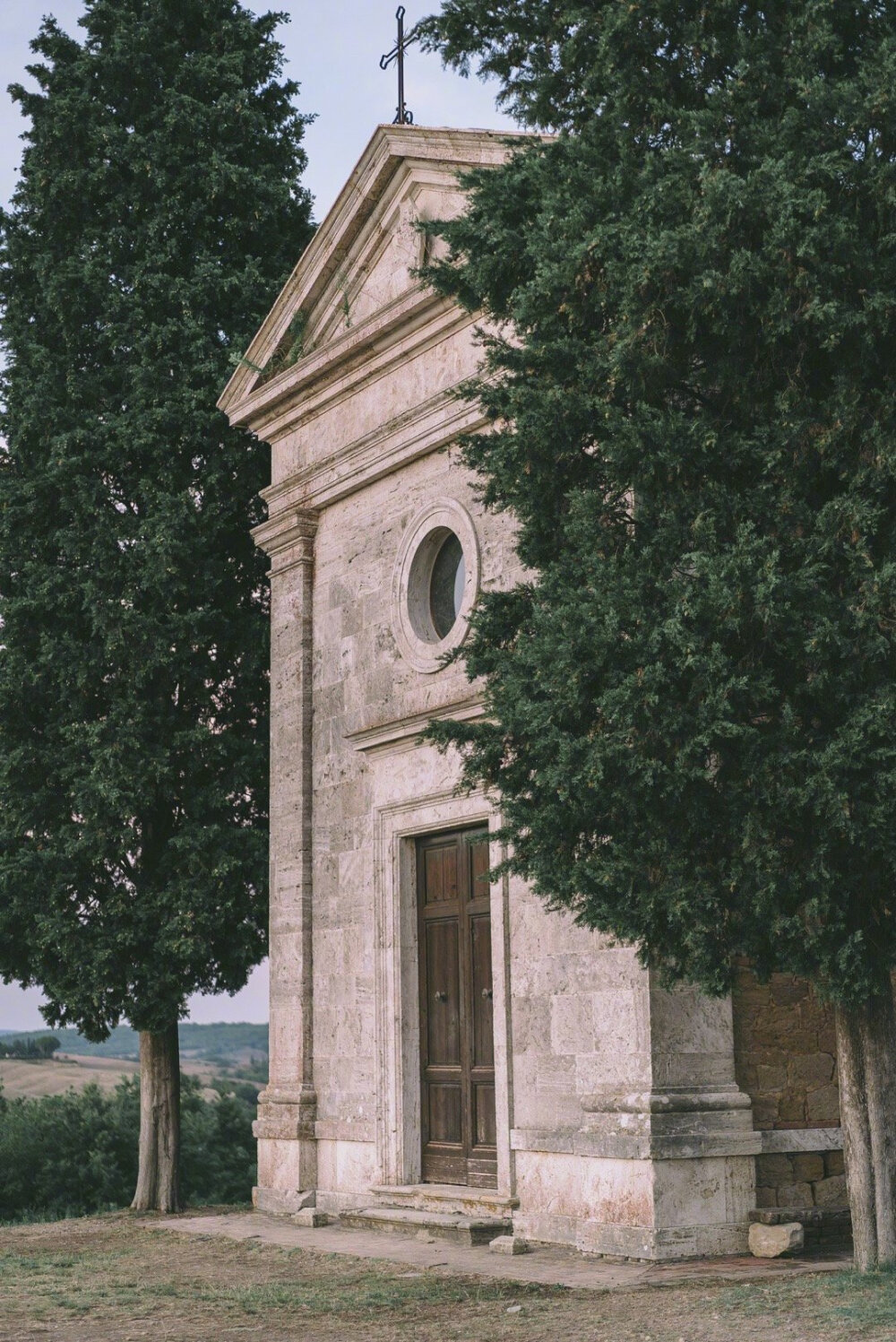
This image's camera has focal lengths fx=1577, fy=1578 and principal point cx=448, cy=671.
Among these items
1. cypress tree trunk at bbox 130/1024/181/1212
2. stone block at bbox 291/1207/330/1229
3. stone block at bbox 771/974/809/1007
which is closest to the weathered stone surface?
stone block at bbox 771/974/809/1007

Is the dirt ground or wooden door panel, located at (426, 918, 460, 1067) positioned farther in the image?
wooden door panel, located at (426, 918, 460, 1067)

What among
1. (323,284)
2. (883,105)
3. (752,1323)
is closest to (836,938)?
A: (752,1323)

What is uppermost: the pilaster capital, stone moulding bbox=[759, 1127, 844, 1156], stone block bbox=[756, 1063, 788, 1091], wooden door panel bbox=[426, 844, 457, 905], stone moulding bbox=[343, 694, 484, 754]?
the pilaster capital

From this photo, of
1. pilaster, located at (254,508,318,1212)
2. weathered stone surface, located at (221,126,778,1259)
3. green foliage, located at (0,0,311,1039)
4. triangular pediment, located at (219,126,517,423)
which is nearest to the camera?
weathered stone surface, located at (221,126,778,1259)

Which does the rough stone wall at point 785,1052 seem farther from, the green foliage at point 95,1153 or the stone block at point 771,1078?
the green foliage at point 95,1153

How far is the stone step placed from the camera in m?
9.62

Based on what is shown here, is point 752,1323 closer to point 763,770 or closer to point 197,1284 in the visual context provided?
point 763,770

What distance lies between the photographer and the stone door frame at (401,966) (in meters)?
10.9

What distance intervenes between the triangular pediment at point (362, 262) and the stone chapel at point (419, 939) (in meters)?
0.02

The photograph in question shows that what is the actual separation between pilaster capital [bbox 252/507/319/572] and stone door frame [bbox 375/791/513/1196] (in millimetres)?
2443

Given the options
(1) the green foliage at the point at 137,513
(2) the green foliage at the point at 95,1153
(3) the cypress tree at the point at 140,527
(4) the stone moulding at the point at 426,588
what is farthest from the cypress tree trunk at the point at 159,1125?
(4) the stone moulding at the point at 426,588

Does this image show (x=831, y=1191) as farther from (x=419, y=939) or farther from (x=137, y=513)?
(x=137, y=513)

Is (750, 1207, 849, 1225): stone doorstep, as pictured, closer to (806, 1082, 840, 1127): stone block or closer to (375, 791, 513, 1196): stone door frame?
(806, 1082, 840, 1127): stone block

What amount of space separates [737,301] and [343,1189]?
731 centimetres
